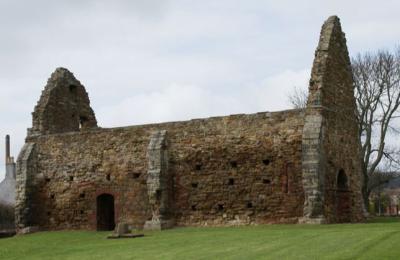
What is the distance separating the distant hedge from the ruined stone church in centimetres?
1075

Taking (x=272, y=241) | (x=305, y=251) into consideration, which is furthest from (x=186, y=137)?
(x=305, y=251)

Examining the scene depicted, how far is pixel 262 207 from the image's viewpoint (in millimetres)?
22625

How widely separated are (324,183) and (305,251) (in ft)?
28.3

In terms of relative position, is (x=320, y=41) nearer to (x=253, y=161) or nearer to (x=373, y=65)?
(x=253, y=161)

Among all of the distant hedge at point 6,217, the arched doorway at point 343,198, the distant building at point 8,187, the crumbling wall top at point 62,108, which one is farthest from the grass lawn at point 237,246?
the distant building at point 8,187

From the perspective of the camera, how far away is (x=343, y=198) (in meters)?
23.6

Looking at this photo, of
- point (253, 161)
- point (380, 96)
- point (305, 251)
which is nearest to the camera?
point (305, 251)

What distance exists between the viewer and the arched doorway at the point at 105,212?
2616 centimetres

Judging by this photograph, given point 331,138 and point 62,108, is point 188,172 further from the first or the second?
point 62,108

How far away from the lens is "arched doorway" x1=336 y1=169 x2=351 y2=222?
23.2 meters

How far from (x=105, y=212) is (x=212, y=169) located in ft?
17.9

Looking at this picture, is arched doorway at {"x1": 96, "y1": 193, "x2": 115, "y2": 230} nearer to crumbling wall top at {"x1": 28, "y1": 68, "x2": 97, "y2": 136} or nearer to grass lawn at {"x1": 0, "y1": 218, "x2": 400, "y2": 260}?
crumbling wall top at {"x1": 28, "y1": 68, "x2": 97, "y2": 136}

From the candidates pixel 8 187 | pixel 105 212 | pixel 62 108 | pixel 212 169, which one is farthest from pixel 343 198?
pixel 8 187

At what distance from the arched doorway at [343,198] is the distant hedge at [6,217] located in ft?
68.4
